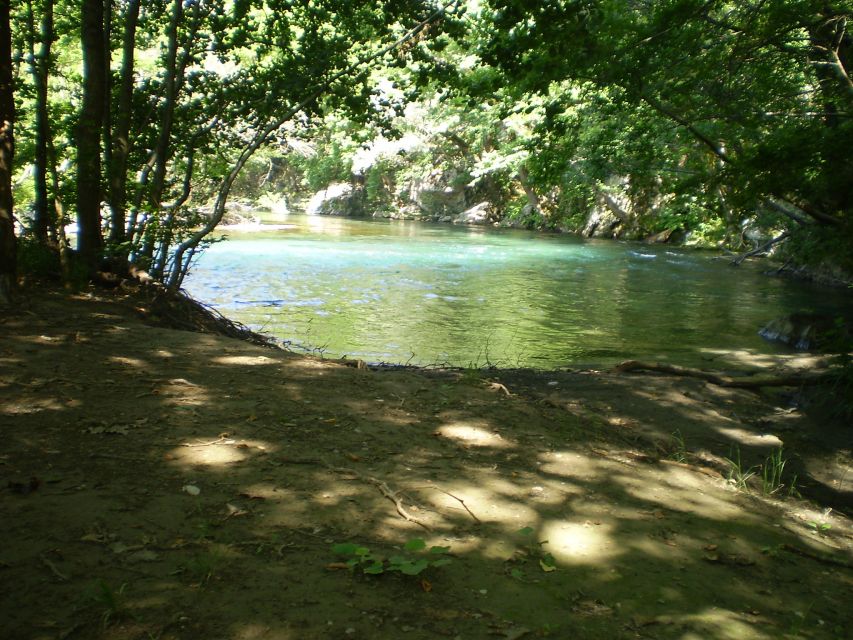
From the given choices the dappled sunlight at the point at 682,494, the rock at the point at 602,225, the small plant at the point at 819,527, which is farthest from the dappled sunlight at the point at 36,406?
the rock at the point at 602,225

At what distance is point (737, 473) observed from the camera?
5352 millimetres

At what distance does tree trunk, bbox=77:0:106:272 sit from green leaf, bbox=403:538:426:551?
6.77 m

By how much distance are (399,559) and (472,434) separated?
7.28ft

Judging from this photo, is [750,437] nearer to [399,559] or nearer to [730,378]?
[730,378]

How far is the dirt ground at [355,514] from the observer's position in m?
2.55

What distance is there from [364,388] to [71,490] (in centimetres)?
292

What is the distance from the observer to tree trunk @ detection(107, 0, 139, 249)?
843cm

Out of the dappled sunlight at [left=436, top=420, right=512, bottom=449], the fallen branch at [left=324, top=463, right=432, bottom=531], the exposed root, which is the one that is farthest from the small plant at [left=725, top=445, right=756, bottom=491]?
the exposed root

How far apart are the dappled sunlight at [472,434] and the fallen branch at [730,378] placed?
4407 millimetres

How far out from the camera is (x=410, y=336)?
12234 millimetres

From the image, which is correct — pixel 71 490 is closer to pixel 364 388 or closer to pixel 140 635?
pixel 140 635

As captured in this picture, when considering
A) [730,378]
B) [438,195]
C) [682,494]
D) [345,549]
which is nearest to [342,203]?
[438,195]

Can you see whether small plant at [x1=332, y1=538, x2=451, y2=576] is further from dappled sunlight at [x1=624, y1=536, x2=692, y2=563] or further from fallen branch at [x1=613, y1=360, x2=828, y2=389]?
fallen branch at [x1=613, y1=360, x2=828, y2=389]

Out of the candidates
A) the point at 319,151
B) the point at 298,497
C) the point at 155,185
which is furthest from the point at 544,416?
the point at 319,151
